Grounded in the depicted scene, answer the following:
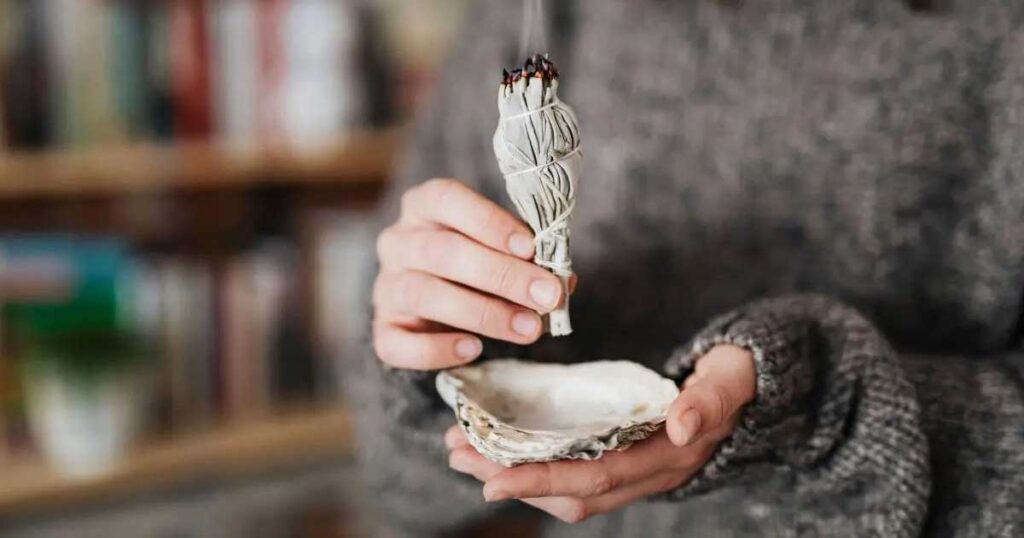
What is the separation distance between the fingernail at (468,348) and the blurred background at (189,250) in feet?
2.33

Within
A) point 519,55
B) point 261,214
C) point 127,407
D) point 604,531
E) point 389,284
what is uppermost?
point 519,55

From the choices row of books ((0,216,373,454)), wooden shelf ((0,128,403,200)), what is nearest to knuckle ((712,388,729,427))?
row of books ((0,216,373,454))

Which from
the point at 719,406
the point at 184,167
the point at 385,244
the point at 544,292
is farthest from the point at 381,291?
the point at 184,167

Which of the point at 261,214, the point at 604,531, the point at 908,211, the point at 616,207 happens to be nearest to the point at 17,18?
the point at 261,214

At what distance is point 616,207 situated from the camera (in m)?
0.79

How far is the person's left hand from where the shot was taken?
1.53ft

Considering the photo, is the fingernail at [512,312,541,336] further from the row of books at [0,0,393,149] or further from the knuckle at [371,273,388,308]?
the row of books at [0,0,393,149]

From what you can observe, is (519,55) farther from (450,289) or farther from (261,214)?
(261,214)

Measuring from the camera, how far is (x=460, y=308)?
22.0 inches

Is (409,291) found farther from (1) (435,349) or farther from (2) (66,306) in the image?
(2) (66,306)

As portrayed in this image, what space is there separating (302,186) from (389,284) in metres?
0.99

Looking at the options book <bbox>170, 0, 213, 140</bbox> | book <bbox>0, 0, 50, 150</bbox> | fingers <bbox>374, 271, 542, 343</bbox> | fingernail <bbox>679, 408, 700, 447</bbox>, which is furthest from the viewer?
book <bbox>170, 0, 213, 140</bbox>

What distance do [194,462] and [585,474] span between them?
3.14 feet

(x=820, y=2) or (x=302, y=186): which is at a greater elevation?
(x=820, y=2)
